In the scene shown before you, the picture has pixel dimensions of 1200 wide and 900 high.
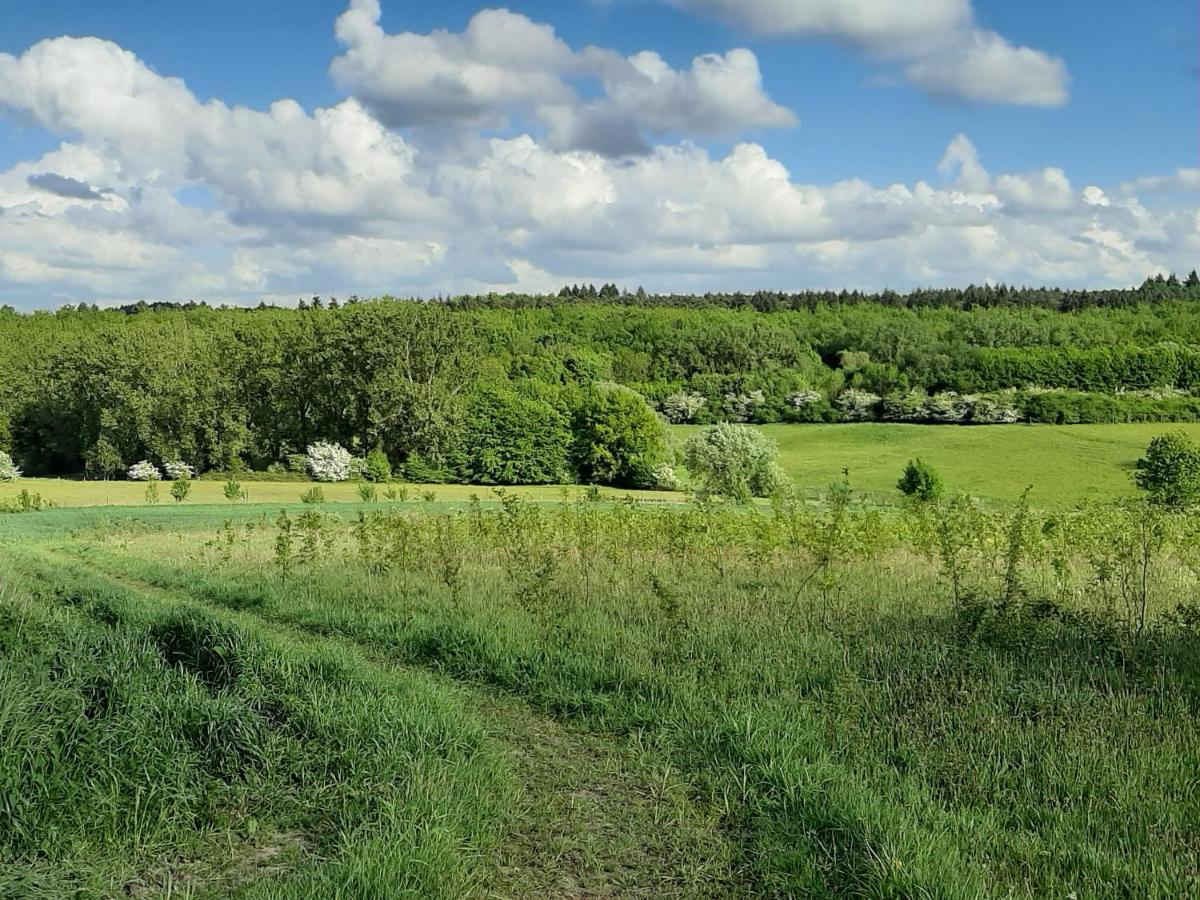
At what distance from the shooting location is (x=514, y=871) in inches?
191

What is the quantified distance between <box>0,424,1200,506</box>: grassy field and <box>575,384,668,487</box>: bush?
447 centimetres

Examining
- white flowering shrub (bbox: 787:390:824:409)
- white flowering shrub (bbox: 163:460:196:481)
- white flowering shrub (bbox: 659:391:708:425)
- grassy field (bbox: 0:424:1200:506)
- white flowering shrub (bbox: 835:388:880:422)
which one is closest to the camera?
grassy field (bbox: 0:424:1200:506)

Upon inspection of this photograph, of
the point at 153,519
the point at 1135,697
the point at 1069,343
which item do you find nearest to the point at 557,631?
the point at 1135,697

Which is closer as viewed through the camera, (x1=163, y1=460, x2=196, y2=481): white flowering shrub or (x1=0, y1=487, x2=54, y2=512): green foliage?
(x1=0, y1=487, x2=54, y2=512): green foliage

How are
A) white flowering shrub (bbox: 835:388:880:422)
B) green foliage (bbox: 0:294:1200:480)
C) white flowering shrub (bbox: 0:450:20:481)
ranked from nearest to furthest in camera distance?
white flowering shrub (bbox: 0:450:20:481) → green foliage (bbox: 0:294:1200:480) → white flowering shrub (bbox: 835:388:880:422)

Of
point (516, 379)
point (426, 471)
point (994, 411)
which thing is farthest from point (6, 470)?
point (994, 411)

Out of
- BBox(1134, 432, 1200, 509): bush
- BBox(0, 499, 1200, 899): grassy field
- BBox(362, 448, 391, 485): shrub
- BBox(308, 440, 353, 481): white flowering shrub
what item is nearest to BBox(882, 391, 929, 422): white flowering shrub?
BBox(1134, 432, 1200, 509): bush

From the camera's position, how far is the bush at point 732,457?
1967 inches

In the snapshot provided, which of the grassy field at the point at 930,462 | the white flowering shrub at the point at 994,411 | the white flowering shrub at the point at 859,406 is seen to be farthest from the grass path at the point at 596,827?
the white flowering shrub at the point at 859,406

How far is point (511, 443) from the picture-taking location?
6956 centimetres

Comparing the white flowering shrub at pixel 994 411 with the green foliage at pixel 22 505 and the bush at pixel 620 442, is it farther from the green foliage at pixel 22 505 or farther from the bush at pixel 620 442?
the green foliage at pixel 22 505

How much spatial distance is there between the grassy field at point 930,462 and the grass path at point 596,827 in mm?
41057

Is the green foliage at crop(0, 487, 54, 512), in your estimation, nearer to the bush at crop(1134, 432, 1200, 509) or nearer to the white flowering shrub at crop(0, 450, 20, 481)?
the white flowering shrub at crop(0, 450, 20, 481)

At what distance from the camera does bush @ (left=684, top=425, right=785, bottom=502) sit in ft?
164
